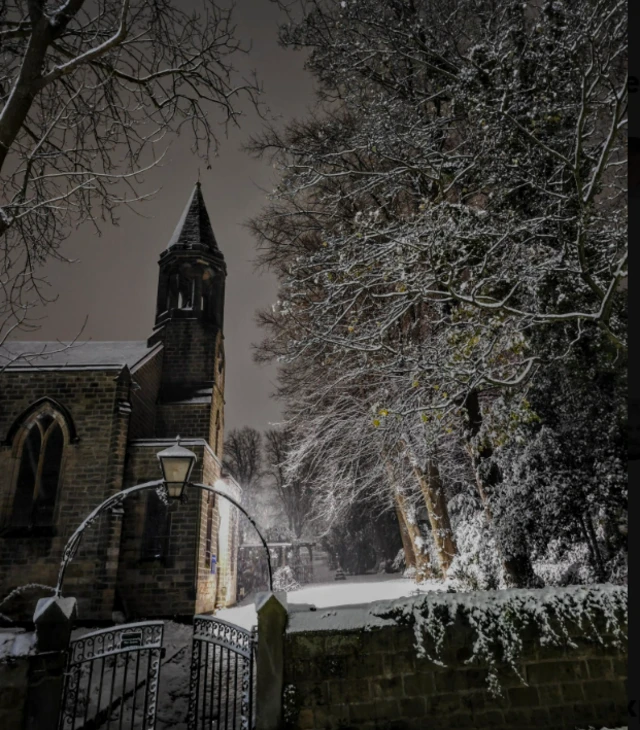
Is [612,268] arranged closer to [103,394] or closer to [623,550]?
[623,550]

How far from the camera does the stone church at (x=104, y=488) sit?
43.0 feet

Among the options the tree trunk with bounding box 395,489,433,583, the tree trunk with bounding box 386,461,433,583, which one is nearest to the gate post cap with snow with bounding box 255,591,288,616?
the tree trunk with bounding box 386,461,433,583

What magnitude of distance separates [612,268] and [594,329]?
93.3 inches

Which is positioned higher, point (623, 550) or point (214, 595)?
point (623, 550)

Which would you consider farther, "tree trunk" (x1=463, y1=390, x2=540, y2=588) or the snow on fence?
"tree trunk" (x1=463, y1=390, x2=540, y2=588)

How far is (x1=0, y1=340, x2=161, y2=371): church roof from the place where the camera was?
1527 centimetres

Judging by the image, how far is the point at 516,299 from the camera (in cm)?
674

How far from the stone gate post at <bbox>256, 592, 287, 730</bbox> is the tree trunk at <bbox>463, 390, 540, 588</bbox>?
403 cm

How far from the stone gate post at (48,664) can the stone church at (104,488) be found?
28.3 ft

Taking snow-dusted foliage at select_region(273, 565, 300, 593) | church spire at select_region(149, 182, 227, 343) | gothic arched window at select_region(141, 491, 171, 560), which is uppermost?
church spire at select_region(149, 182, 227, 343)

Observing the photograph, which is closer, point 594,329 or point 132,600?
point 594,329

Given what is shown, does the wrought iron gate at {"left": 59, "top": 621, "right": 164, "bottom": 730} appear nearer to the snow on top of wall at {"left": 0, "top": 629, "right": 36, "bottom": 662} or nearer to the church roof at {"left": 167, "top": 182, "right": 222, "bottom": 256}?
the snow on top of wall at {"left": 0, "top": 629, "right": 36, "bottom": 662}


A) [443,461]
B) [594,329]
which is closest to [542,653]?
[594,329]

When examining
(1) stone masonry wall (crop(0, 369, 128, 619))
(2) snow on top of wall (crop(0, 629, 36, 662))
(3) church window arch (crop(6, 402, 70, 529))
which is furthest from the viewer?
(3) church window arch (crop(6, 402, 70, 529))
